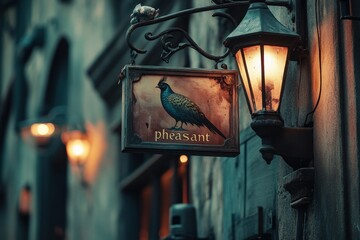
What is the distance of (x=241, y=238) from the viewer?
34.1 feet

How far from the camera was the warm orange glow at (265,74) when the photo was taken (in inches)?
325

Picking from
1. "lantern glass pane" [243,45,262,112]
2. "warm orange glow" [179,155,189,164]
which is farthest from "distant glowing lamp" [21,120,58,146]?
"lantern glass pane" [243,45,262,112]

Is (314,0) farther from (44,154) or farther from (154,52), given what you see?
(44,154)

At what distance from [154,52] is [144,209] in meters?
2.37

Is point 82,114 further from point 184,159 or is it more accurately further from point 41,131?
point 184,159

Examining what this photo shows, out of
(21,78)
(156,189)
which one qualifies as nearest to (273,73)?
(156,189)

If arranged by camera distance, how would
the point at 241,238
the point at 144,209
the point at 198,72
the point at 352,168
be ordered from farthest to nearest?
the point at 144,209 → the point at 241,238 → the point at 198,72 → the point at 352,168

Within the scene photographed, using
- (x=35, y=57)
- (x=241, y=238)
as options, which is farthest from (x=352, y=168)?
(x=35, y=57)

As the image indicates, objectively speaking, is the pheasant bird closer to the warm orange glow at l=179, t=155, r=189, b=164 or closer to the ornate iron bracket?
the ornate iron bracket

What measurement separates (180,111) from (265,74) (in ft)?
2.56

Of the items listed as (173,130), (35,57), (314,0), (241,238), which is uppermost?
(35,57)

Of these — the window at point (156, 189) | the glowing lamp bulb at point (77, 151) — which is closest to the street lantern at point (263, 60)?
the window at point (156, 189)

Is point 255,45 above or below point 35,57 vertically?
below

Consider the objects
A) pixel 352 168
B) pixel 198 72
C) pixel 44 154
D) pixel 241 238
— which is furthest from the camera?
pixel 44 154
